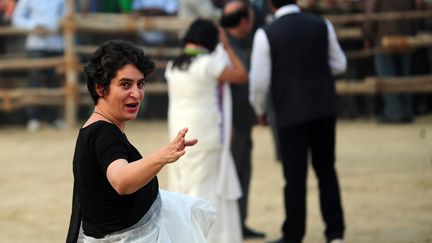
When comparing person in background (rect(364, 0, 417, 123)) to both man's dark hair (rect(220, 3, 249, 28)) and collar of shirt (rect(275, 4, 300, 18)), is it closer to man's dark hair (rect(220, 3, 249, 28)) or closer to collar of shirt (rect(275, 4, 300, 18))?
man's dark hair (rect(220, 3, 249, 28))

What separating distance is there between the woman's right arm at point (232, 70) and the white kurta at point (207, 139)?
0.18 feet

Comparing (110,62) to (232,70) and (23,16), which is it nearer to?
(232,70)

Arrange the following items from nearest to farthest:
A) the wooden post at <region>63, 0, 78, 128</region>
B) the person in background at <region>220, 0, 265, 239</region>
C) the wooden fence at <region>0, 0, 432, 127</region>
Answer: the person in background at <region>220, 0, 265, 239</region> → the wooden fence at <region>0, 0, 432, 127</region> → the wooden post at <region>63, 0, 78, 128</region>

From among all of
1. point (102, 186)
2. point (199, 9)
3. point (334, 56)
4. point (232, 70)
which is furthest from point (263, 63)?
point (199, 9)

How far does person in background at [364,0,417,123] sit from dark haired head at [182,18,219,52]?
26.6ft

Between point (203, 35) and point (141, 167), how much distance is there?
146 inches

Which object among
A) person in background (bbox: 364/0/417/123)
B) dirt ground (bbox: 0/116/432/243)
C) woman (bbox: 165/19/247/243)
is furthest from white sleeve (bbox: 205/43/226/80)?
person in background (bbox: 364/0/417/123)

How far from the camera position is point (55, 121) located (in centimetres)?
1644

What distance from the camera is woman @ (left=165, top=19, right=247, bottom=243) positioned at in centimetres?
759

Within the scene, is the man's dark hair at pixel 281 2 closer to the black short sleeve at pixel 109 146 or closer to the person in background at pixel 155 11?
the black short sleeve at pixel 109 146

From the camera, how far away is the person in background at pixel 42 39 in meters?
15.9

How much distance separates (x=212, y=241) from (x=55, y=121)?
8990 millimetres

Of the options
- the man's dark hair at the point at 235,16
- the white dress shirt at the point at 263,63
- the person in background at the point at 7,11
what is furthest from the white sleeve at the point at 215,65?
the person in background at the point at 7,11

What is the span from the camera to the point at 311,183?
36.0ft
